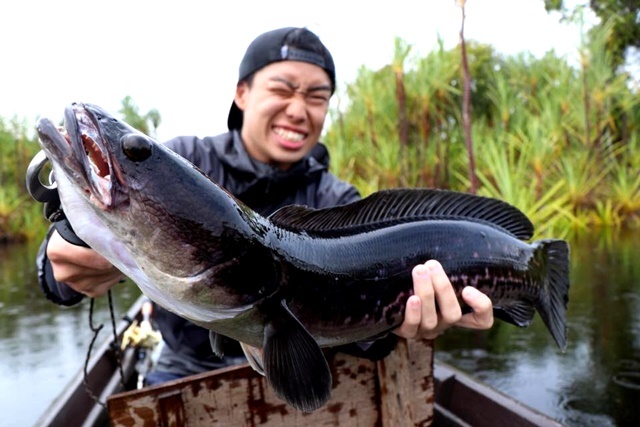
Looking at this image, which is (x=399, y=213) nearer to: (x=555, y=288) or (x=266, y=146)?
(x=555, y=288)

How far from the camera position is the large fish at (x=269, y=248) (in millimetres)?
1250

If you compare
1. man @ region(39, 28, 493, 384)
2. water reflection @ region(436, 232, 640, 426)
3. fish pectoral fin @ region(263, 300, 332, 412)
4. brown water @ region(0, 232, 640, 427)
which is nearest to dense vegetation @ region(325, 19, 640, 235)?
brown water @ region(0, 232, 640, 427)

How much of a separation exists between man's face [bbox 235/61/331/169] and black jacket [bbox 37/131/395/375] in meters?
0.11

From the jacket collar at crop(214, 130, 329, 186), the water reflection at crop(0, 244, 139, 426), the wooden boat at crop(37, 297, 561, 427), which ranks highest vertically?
the jacket collar at crop(214, 130, 329, 186)

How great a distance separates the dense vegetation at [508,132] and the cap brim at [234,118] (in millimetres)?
7502

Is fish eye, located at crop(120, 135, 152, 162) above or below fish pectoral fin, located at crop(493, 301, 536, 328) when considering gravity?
above

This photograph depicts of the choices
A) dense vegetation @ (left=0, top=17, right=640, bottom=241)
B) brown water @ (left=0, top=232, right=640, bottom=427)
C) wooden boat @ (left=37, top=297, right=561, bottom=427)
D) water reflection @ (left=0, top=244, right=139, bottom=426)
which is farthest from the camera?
dense vegetation @ (left=0, top=17, right=640, bottom=241)

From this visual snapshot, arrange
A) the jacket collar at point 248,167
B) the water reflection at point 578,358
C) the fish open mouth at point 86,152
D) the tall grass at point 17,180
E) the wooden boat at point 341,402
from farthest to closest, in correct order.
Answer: the tall grass at point 17,180 → the water reflection at point 578,358 → the jacket collar at point 248,167 → the wooden boat at point 341,402 → the fish open mouth at point 86,152

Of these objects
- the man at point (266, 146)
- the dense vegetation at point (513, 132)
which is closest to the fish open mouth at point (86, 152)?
the man at point (266, 146)

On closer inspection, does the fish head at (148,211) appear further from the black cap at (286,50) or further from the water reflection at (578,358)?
the water reflection at (578,358)

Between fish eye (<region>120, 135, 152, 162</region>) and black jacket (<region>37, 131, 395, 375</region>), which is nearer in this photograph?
fish eye (<region>120, 135, 152, 162</region>)

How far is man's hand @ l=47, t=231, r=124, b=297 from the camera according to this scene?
1.74 meters

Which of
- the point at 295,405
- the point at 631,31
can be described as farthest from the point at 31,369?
the point at 631,31

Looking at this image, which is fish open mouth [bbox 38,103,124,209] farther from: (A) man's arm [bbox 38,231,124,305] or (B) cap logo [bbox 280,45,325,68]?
(B) cap logo [bbox 280,45,325,68]
